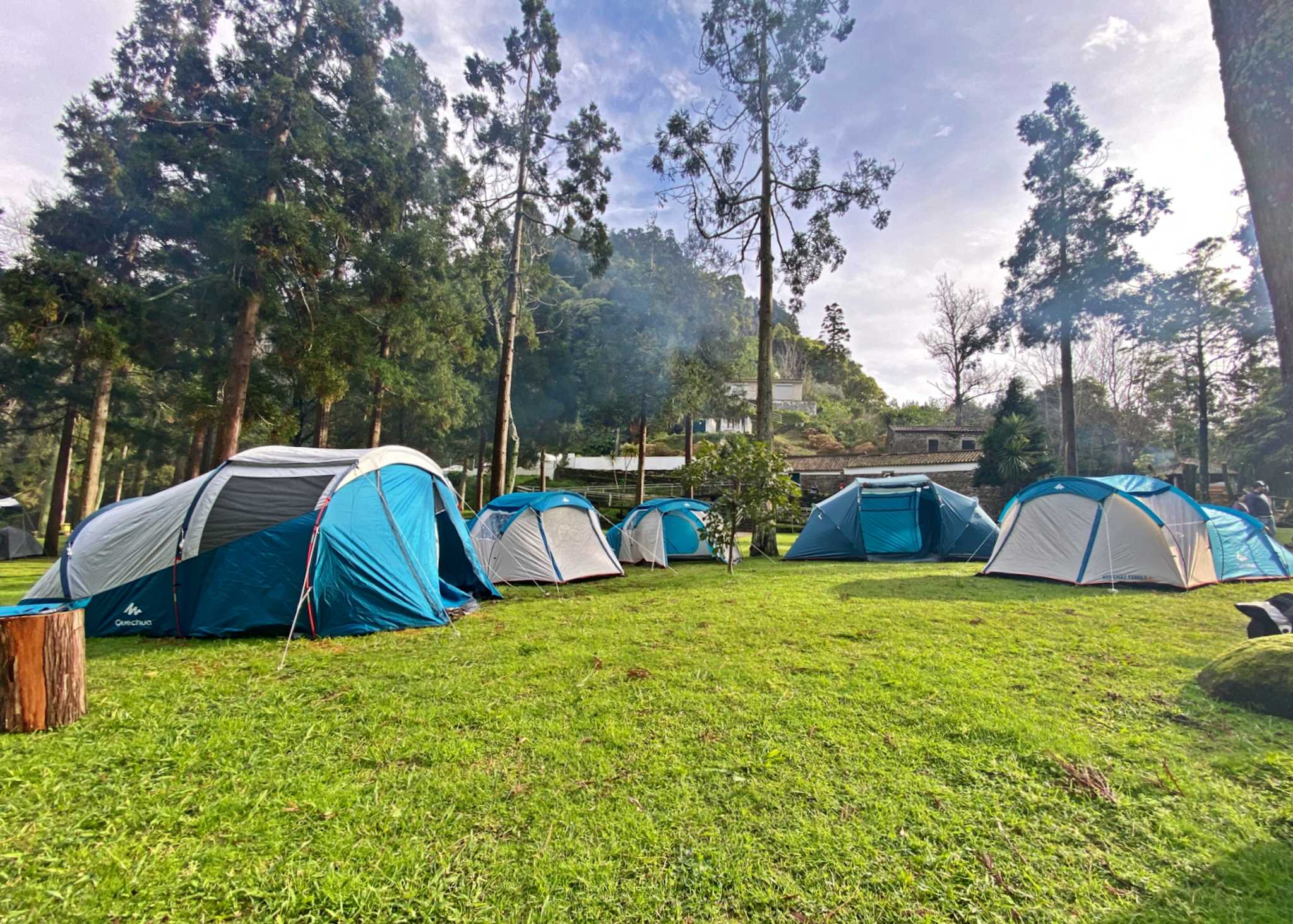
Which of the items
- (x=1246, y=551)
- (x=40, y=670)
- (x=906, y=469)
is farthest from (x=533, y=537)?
(x=906, y=469)

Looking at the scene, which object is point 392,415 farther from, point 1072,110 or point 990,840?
point 1072,110

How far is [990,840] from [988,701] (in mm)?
1615

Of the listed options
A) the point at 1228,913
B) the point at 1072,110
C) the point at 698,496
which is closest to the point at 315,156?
the point at 1228,913

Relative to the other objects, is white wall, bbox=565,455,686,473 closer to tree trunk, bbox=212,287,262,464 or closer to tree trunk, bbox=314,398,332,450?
tree trunk, bbox=314,398,332,450

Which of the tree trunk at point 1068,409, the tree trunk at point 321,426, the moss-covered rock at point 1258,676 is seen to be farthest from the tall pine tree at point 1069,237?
the tree trunk at point 321,426

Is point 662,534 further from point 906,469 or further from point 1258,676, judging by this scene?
point 906,469

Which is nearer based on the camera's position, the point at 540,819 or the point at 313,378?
the point at 540,819

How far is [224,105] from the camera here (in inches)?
460

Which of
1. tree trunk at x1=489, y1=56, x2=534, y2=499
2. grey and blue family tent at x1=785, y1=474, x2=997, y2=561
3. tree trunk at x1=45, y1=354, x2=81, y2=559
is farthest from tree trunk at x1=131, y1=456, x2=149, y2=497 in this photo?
grey and blue family tent at x1=785, y1=474, x2=997, y2=561

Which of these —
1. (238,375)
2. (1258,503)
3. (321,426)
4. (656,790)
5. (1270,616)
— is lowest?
(656,790)

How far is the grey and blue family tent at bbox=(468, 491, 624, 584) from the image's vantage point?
8.59 m

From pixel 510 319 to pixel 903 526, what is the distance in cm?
1052

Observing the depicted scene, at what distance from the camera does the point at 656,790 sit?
2469mm

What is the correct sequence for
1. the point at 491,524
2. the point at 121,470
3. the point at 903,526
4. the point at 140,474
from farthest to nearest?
the point at 140,474 < the point at 121,470 < the point at 903,526 < the point at 491,524
